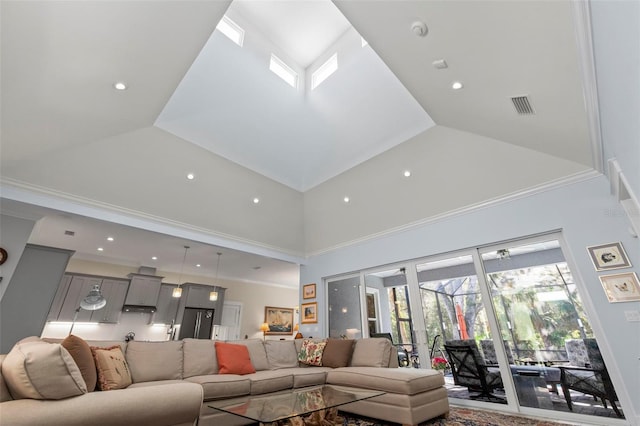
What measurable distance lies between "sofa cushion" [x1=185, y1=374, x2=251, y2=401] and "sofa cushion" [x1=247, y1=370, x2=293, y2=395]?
8cm

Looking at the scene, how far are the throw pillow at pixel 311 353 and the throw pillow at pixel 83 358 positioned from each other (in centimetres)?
280

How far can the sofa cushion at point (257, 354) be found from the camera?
4002mm

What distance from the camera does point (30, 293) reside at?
15.1 ft

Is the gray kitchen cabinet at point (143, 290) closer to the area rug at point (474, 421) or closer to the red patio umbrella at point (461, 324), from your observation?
the area rug at point (474, 421)

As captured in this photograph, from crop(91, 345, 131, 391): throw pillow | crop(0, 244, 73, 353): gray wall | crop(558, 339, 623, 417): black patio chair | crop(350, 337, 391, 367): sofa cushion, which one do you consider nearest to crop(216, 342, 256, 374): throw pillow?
crop(91, 345, 131, 391): throw pillow

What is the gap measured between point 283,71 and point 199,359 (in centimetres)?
423

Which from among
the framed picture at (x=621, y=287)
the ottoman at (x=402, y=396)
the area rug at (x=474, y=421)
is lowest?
the area rug at (x=474, y=421)

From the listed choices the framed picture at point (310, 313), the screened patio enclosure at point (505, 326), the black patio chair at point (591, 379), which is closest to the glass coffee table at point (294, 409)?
the screened patio enclosure at point (505, 326)

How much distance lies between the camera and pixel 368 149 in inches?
199

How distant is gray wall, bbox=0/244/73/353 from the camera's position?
4383mm

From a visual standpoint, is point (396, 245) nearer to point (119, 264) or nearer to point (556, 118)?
point (556, 118)

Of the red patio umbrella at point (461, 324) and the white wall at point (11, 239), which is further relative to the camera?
the red patio umbrella at point (461, 324)

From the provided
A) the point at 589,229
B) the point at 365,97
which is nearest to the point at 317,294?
the point at 365,97

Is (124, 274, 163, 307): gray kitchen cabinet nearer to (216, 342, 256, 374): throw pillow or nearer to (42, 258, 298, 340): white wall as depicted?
(42, 258, 298, 340): white wall
